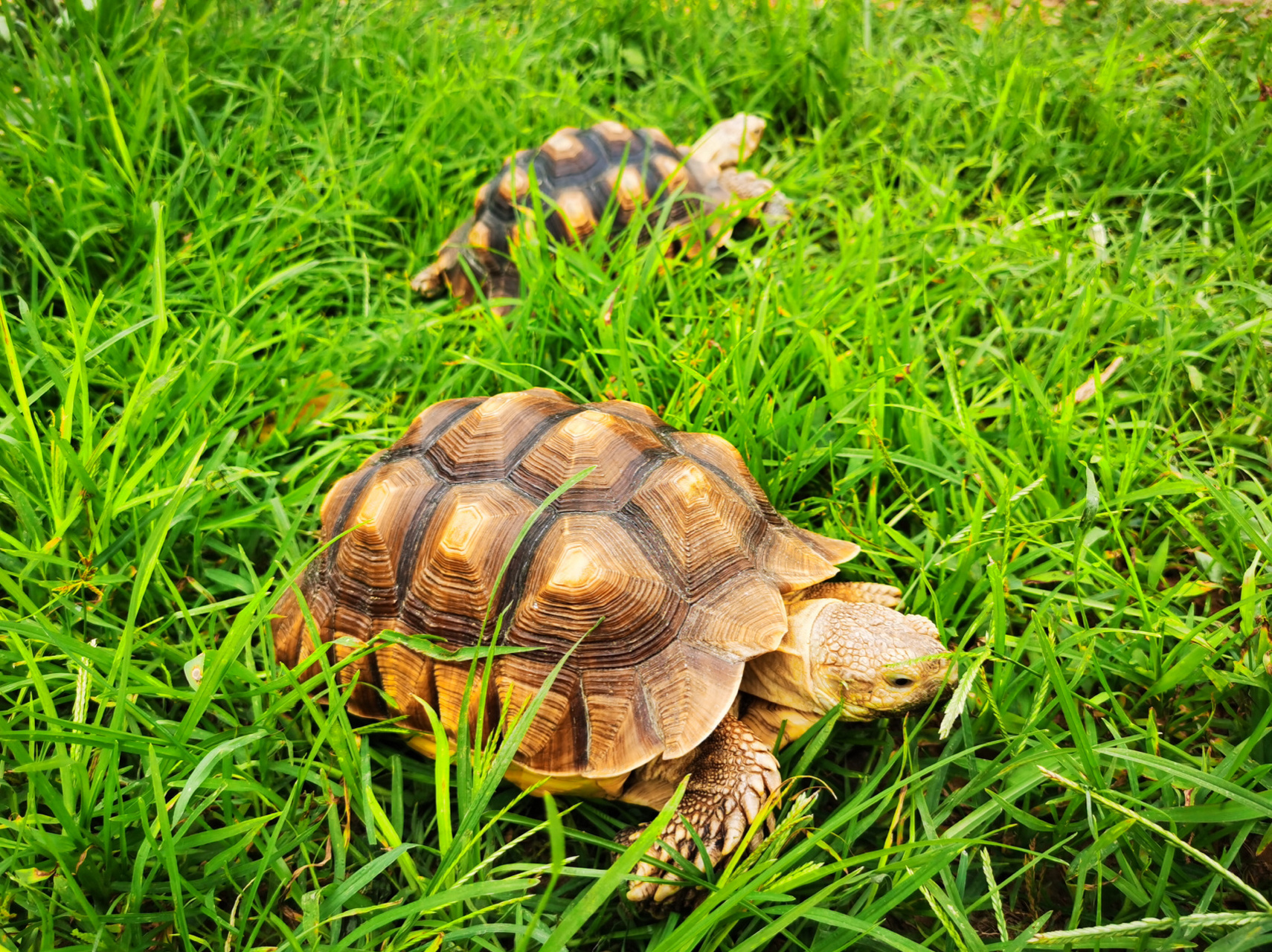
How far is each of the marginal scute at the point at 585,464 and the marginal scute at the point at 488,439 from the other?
2.1 inches

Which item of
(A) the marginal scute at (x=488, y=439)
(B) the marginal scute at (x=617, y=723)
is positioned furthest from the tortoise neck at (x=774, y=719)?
(A) the marginal scute at (x=488, y=439)

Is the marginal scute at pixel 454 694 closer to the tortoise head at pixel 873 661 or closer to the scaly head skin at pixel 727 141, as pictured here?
the tortoise head at pixel 873 661

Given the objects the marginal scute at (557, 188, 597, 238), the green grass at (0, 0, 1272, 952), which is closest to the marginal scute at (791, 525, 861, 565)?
the green grass at (0, 0, 1272, 952)

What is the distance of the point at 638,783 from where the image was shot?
1.74m

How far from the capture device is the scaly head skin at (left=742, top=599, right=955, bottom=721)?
1.65 m

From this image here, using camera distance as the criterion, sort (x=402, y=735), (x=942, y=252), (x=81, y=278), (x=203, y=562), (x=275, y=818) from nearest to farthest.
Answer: (x=275, y=818)
(x=402, y=735)
(x=203, y=562)
(x=81, y=278)
(x=942, y=252)

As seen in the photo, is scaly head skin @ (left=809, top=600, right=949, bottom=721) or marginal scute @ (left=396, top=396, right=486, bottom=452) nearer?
scaly head skin @ (left=809, top=600, right=949, bottom=721)

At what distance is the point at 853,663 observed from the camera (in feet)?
5.45

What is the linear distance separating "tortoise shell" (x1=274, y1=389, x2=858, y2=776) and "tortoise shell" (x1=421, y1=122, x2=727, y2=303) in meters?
1.31

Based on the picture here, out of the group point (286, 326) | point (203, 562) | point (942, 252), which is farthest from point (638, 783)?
point (942, 252)

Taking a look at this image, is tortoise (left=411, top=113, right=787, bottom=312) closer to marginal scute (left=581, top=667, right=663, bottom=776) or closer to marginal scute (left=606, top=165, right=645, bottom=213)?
marginal scute (left=606, top=165, right=645, bottom=213)

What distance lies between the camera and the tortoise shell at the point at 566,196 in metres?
3.05

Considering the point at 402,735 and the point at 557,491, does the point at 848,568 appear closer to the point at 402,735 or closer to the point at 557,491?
the point at 557,491

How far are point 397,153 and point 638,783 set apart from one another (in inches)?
108
